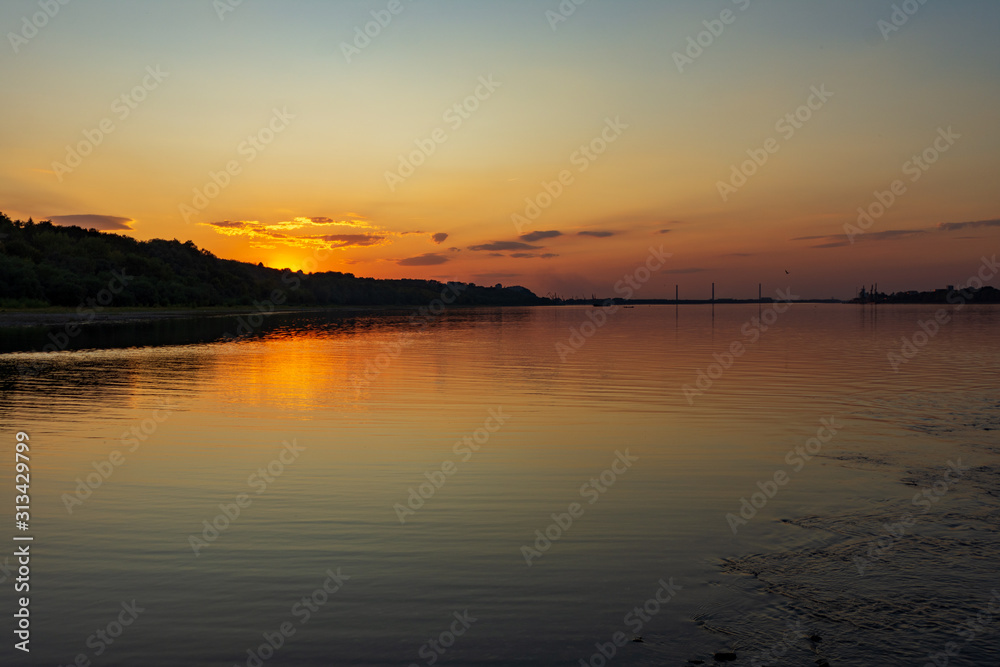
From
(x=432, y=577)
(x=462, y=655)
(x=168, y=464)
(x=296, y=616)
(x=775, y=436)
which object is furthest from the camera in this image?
(x=775, y=436)

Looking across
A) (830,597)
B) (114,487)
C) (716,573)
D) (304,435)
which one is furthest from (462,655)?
(304,435)

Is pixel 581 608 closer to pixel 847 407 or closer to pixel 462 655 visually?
pixel 462 655

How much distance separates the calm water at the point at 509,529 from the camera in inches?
304

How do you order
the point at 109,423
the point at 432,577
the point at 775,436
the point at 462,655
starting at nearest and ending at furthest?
the point at 462,655 → the point at 432,577 → the point at 775,436 → the point at 109,423

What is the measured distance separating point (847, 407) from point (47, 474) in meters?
23.3

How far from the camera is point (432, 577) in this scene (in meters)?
9.39

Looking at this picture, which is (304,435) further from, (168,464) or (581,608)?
(581,608)

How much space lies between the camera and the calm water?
25.4ft

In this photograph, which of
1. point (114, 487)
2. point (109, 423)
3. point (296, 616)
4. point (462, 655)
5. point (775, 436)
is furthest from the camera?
point (109, 423)

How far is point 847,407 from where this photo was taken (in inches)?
976

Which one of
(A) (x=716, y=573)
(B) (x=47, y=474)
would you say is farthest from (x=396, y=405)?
(A) (x=716, y=573)

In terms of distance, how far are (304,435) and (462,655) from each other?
13500mm

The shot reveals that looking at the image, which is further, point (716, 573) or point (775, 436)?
point (775, 436)

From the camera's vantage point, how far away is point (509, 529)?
37.9 feet
